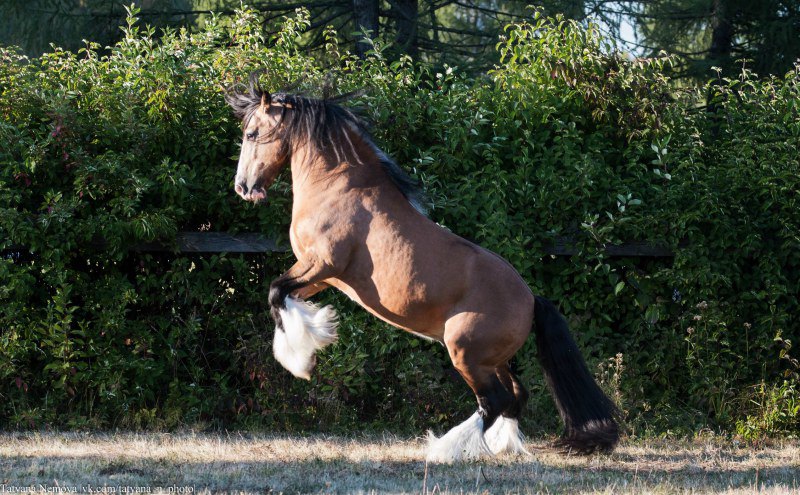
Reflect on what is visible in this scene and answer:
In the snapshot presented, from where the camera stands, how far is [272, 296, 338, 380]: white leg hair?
5086mm

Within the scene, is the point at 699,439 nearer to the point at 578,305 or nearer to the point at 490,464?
the point at 578,305

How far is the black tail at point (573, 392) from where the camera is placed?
5.29 m

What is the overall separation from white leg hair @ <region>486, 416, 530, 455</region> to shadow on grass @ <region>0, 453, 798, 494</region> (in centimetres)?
9

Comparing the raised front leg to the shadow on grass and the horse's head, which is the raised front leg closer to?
the horse's head

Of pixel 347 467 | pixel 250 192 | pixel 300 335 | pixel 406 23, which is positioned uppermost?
pixel 406 23

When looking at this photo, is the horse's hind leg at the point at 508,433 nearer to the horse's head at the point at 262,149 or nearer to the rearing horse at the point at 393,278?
the rearing horse at the point at 393,278

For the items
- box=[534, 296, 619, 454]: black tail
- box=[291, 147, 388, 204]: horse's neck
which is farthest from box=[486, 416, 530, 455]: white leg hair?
box=[291, 147, 388, 204]: horse's neck

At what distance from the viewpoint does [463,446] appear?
5.33 meters

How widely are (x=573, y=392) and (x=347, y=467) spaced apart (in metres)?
1.47

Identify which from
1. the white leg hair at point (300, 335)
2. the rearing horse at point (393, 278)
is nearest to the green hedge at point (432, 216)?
the rearing horse at point (393, 278)

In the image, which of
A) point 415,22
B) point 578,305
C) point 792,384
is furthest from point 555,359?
point 415,22

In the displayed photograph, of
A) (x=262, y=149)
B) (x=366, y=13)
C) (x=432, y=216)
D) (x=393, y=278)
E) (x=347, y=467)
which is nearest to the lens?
(x=393, y=278)

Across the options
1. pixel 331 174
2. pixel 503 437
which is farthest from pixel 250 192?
pixel 503 437

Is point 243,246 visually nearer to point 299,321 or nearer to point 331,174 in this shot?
point 331,174
